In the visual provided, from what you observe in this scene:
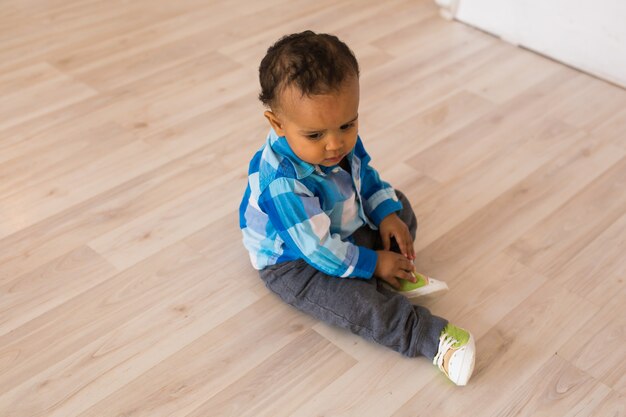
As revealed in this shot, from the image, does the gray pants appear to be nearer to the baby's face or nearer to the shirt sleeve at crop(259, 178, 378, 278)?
the shirt sleeve at crop(259, 178, 378, 278)

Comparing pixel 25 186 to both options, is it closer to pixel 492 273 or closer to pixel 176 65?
pixel 176 65

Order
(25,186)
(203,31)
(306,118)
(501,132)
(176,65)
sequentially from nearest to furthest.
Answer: (306,118) → (25,186) → (501,132) → (176,65) → (203,31)

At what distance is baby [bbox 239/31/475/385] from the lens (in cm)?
102

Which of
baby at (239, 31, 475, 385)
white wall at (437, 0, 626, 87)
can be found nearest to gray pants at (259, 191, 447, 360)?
baby at (239, 31, 475, 385)

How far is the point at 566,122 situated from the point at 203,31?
3.35 feet

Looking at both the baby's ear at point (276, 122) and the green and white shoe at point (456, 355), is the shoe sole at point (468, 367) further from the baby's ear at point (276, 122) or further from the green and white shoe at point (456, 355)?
the baby's ear at point (276, 122)

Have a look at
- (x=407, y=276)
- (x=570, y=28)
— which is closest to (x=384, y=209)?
(x=407, y=276)

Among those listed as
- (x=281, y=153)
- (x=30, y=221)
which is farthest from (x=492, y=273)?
(x=30, y=221)

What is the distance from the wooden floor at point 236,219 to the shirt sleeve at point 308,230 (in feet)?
0.39

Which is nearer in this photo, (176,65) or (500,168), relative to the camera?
(500,168)

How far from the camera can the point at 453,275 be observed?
128cm

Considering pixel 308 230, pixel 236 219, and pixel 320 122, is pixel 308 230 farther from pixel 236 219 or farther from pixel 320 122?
pixel 236 219

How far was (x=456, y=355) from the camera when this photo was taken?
1063 mm

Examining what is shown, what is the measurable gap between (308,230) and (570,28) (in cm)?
115
